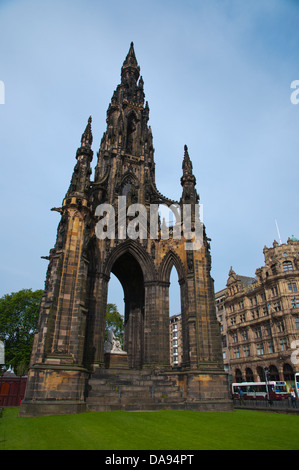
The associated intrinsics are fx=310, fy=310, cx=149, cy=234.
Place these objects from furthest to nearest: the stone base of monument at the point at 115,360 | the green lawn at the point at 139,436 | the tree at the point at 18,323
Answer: the tree at the point at 18,323, the stone base of monument at the point at 115,360, the green lawn at the point at 139,436

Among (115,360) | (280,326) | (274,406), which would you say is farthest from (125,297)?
(280,326)

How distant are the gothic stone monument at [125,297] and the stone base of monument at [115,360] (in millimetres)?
65

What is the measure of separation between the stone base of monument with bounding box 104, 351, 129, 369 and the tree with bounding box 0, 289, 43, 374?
20.2 m

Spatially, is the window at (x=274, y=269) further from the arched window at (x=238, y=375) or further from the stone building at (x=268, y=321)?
the arched window at (x=238, y=375)

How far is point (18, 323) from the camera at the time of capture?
3847 centimetres

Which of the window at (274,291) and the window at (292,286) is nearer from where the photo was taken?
the window at (292,286)

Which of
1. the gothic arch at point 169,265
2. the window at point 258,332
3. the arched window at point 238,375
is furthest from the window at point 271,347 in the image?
the gothic arch at point 169,265

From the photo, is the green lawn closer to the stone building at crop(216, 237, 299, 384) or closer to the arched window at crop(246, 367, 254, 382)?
the stone building at crop(216, 237, 299, 384)

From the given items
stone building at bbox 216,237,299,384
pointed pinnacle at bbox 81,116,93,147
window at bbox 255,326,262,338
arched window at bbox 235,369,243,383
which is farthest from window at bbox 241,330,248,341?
pointed pinnacle at bbox 81,116,93,147

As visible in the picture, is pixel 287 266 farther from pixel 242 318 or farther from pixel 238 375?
pixel 238 375

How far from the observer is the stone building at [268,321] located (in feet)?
135

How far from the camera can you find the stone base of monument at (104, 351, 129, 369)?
19.9m

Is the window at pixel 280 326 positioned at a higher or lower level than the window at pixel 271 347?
higher

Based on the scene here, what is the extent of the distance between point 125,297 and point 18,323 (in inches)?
786
